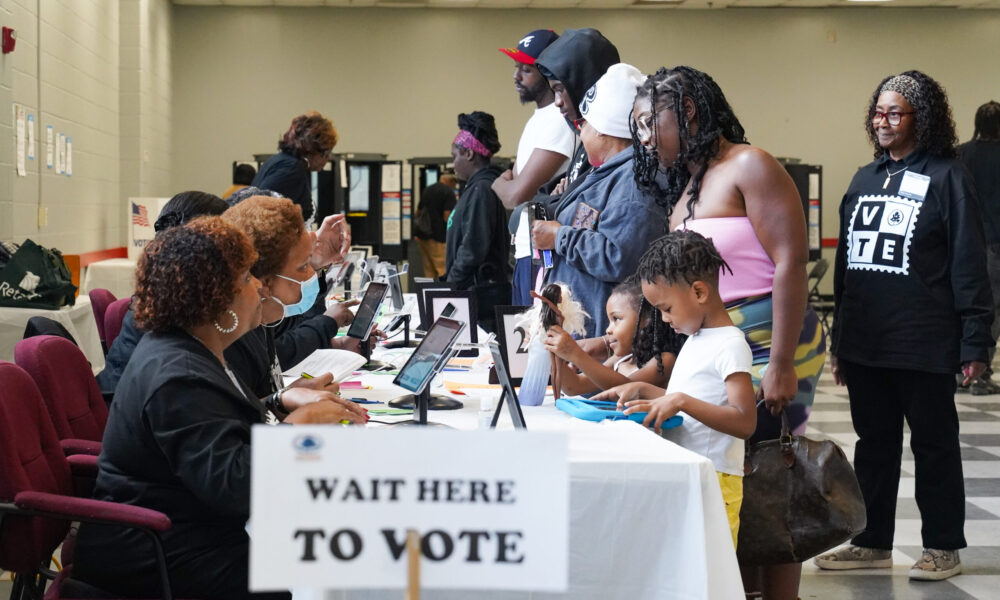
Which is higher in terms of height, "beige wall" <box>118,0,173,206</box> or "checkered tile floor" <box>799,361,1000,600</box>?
"beige wall" <box>118,0,173,206</box>

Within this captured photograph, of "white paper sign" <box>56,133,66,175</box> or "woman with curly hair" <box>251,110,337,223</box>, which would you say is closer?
"woman with curly hair" <box>251,110,337,223</box>

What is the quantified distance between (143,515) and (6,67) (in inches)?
195

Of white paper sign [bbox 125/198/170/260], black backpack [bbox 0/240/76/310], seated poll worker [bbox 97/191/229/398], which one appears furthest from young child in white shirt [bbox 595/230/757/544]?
white paper sign [bbox 125/198/170/260]

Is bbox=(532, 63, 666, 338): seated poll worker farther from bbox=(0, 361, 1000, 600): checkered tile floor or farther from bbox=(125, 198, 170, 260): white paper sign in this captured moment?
bbox=(125, 198, 170, 260): white paper sign

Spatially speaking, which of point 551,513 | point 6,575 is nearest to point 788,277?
point 551,513

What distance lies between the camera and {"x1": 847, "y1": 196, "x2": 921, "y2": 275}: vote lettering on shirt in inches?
132

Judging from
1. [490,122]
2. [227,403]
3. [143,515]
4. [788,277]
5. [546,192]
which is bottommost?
[143,515]

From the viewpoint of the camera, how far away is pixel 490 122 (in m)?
5.04

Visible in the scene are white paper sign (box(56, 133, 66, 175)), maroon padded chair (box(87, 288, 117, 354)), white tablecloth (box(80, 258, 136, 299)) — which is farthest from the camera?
white tablecloth (box(80, 258, 136, 299))

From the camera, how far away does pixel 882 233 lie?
3404mm

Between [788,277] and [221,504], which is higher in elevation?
[788,277]

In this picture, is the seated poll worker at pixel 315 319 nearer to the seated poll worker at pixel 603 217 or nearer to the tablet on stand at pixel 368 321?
the tablet on stand at pixel 368 321

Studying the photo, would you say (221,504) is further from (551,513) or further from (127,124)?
(127,124)

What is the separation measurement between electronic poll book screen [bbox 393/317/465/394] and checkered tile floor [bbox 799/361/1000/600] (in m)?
1.72
